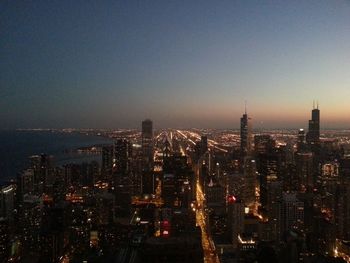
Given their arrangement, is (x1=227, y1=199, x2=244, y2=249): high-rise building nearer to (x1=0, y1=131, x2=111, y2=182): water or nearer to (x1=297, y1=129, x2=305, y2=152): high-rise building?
(x1=297, y1=129, x2=305, y2=152): high-rise building

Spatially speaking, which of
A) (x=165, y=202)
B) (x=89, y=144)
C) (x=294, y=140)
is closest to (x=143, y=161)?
(x=89, y=144)

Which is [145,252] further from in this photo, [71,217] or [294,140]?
[294,140]

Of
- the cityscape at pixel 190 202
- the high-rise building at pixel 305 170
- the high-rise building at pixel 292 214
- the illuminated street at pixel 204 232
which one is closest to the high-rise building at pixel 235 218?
the cityscape at pixel 190 202

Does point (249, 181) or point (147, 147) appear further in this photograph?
point (147, 147)

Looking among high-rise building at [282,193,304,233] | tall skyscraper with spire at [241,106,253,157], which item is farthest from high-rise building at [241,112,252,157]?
high-rise building at [282,193,304,233]

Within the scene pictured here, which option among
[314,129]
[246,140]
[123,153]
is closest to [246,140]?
[246,140]

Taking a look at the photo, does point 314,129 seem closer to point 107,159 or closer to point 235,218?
point 235,218

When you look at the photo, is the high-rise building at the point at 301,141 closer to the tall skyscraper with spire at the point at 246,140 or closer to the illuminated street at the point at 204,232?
the tall skyscraper with spire at the point at 246,140
